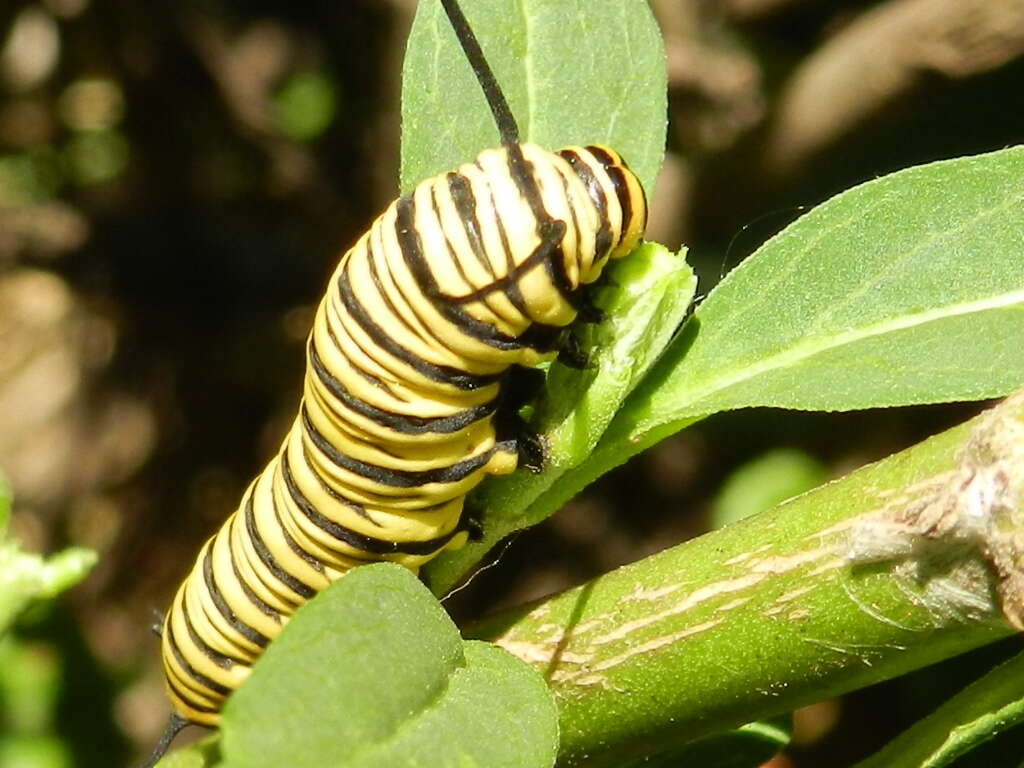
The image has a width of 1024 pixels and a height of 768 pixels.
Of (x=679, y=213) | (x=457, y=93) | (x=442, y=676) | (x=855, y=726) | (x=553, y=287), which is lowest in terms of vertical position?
(x=855, y=726)

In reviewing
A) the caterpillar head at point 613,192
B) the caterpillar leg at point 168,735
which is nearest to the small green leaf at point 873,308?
the caterpillar head at point 613,192

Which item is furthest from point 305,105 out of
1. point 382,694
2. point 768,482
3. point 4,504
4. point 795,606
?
point 382,694

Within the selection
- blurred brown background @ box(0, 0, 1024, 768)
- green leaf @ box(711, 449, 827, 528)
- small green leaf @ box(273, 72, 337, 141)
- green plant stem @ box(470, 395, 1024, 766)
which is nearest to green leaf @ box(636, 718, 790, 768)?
green plant stem @ box(470, 395, 1024, 766)

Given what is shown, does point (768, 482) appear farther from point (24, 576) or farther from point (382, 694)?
point (382, 694)

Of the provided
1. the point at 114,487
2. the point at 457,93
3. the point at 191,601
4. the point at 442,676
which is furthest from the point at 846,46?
the point at 114,487

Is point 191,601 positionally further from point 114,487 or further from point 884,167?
point 114,487
